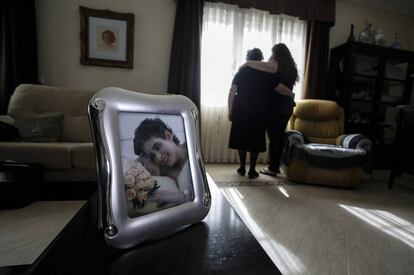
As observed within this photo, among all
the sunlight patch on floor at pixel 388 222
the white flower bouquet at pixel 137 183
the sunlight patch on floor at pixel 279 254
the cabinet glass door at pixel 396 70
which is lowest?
the sunlight patch on floor at pixel 388 222

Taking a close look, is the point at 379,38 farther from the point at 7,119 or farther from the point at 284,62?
the point at 7,119

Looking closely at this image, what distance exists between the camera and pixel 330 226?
1.36 m

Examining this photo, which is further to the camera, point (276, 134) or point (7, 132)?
point (276, 134)

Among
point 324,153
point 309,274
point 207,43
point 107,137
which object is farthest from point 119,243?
point 207,43

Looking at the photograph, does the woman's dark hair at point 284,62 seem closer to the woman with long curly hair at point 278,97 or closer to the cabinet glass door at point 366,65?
the woman with long curly hair at point 278,97

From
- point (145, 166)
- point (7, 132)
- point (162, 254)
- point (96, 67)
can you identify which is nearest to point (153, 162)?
point (145, 166)

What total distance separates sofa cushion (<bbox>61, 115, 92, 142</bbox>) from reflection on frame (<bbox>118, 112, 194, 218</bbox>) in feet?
5.30

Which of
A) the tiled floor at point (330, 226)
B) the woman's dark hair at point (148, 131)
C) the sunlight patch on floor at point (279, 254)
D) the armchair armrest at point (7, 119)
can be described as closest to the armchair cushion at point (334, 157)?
the tiled floor at point (330, 226)

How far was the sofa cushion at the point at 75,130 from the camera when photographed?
185 cm

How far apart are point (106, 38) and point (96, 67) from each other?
13.4 inches

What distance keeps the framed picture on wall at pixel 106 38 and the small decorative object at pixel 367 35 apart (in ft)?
9.69

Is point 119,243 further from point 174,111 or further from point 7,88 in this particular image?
point 7,88

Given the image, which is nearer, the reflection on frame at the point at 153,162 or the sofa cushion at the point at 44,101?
the reflection on frame at the point at 153,162

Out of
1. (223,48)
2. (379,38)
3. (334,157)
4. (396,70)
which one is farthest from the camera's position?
(396,70)
